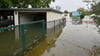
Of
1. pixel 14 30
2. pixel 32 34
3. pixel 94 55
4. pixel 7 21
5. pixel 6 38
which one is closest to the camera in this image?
pixel 6 38

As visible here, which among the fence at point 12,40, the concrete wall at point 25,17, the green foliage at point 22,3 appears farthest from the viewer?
the concrete wall at point 25,17

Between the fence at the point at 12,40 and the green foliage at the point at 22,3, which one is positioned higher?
the green foliage at the point at 22,3

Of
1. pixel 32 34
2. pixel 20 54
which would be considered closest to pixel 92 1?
pixel 32 34

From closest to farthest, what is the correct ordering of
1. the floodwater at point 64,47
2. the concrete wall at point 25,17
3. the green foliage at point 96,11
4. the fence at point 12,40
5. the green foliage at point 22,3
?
the fence at point 12,40
the floodwater at point 64,47
the green foliage at point 96,11
the green foliage at point 22,3
the concrete wall at point 25,17

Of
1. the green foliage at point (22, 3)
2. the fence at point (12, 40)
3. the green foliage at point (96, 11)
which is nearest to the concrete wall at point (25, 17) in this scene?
the green foliage at point (22, 3)

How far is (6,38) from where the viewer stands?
21.4ft

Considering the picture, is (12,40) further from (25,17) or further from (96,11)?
(25,17)

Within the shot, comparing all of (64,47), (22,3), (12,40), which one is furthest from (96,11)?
(22,3)

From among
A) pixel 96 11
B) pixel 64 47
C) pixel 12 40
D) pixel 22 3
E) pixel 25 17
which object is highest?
pixel 22 3

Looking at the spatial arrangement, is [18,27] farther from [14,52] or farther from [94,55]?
[94,55]

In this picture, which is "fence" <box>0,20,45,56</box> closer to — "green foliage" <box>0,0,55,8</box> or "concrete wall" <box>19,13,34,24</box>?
"green foliage" <box>0,0,55,8</box>

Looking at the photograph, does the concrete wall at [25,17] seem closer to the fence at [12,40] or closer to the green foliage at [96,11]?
the fence at [12,40]

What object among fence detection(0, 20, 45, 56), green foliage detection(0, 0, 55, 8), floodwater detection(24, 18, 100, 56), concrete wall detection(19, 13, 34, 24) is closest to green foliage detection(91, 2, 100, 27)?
floodwater detection(24, 18, 100, 56)

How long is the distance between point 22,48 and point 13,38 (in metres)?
1.08
